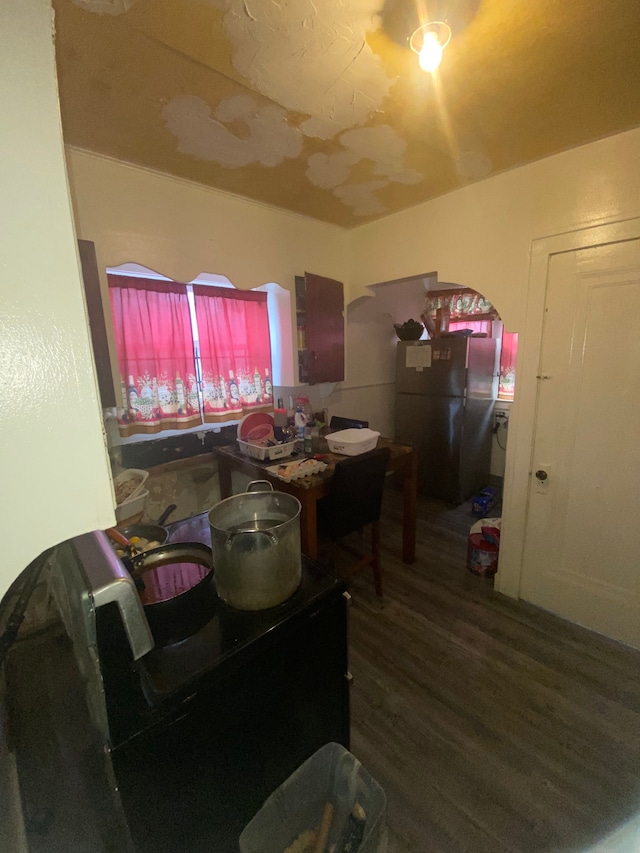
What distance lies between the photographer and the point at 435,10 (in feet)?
2.85

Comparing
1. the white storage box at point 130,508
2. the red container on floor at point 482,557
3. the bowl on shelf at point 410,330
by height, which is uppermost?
the bowl on shelf at point 410,330

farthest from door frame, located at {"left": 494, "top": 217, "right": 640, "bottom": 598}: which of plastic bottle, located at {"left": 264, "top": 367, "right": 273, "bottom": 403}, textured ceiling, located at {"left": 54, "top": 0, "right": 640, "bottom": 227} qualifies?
plastic bottle, located at {"left": 264, "top": 367, "right": 273, "bottom": 403}

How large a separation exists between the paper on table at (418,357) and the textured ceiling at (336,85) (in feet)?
5.18

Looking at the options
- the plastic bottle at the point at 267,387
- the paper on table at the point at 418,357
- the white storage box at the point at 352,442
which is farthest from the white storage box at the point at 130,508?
the paper on table at the point at 418,357

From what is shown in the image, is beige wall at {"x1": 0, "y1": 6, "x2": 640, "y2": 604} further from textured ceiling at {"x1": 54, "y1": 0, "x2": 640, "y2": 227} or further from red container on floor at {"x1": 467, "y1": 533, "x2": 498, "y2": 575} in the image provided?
red container on floor at {"x1": 467, "y1": 533, "x2": 498, "y2": 575}

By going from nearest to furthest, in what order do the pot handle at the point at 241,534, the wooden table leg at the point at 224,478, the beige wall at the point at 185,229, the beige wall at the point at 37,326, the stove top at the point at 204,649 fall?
the beige wall at the point at 37,326
the stove top at the point at 204,649
the pot handle at the point at 241,534
the beige wall at the point at 185,229
the wooden table leg at the point at 224,478

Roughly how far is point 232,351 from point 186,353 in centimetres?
31

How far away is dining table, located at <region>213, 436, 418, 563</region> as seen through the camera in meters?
1.74

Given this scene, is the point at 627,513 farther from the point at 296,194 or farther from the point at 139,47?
the point at 139,47

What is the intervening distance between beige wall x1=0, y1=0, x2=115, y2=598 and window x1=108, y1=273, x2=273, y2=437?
167 centimetres

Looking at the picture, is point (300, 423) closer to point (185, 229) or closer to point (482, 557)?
point (185, 229)

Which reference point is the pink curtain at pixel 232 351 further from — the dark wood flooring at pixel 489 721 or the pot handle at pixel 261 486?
the dark wood flooring at pixel 489 721

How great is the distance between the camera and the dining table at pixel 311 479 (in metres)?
1.74

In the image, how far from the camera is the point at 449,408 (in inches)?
121
